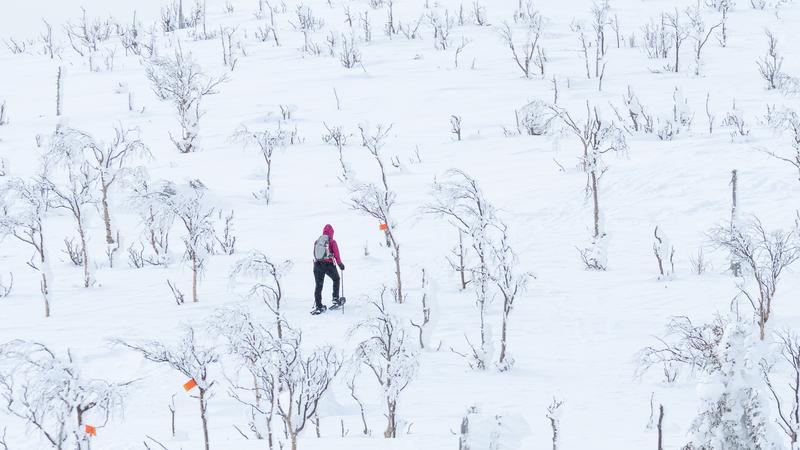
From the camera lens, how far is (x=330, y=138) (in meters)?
19.0

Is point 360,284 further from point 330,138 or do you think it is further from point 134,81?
point 134,81

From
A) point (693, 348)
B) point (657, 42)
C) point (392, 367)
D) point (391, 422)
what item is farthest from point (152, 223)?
point (657, 42)

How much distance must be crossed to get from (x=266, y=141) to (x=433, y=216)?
3764 mm

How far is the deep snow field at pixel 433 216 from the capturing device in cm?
833

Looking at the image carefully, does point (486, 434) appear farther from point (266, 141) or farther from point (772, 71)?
point (772, 71)

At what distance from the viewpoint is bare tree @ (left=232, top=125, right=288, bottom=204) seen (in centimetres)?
1625

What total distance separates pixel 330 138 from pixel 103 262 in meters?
6.76

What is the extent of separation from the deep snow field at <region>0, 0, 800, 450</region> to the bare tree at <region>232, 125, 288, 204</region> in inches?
10.3

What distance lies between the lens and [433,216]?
15.1m

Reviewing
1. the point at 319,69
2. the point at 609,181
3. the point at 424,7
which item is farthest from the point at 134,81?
the point at 609,181

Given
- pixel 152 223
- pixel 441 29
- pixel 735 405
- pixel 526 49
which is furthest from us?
pixel 441 29

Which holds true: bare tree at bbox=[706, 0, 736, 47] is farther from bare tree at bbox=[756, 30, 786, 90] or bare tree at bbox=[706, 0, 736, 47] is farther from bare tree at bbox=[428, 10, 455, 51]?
Result: bare tree at bbox=[428, 10, 455, 51]

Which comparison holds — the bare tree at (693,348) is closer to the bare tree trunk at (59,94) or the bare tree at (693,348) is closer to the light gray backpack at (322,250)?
the light gray backpack at (322,250)

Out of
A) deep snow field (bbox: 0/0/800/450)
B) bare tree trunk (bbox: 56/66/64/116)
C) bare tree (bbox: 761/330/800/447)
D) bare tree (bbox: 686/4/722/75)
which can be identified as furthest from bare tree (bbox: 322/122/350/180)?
bare tree (bbox: 761/330/800/447)
